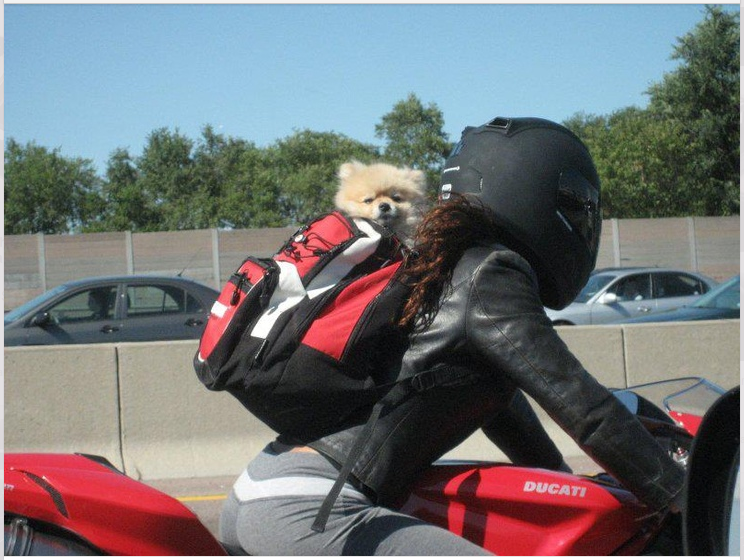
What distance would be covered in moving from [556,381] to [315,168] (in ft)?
218

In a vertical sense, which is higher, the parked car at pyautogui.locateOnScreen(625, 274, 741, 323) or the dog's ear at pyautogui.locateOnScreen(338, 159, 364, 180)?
the dog's ear at pyautogui.locateOnScreen(338, 159, 364, 180)

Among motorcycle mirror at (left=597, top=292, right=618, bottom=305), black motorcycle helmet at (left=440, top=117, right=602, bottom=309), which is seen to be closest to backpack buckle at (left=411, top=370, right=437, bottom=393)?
black motorcycle helmet at (left=440, top=117, right=602, bottom=309)

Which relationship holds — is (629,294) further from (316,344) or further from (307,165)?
(307,165)

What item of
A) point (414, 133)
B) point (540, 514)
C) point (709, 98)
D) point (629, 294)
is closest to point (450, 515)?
point (540, 514)

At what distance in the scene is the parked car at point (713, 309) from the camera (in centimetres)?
1278

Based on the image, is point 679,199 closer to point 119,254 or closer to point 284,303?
point 119,254

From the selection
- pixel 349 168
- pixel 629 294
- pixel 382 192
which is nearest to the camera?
pixel 382 192

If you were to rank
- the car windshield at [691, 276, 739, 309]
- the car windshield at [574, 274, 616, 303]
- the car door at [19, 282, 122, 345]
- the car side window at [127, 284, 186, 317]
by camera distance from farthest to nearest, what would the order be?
the car windshield at [574, 274, 616, 303] < the car side window at [127, 284, 186, 317] < the car door at [19, 282, 122, 345] < the car windshield at [691, 276, 739, 309]

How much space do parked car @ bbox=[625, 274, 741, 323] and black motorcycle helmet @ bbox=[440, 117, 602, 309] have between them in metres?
10.5

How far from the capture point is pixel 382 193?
5582 millimetres

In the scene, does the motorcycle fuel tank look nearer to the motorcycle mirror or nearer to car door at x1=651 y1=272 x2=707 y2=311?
the motorcycle mirror

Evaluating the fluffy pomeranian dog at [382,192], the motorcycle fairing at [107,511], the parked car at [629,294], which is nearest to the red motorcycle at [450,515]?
the motorcycle fairing at [107,511]

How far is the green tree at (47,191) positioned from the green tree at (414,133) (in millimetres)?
21065

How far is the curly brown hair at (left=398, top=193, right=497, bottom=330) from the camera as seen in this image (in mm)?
2051
